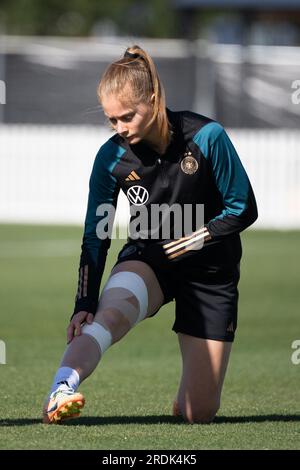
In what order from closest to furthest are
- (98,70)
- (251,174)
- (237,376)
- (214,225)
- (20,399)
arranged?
(214,225)
(20,399)
(237,376)
(251,174)
(98,70)

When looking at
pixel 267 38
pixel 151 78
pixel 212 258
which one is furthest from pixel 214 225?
pixel 267 38

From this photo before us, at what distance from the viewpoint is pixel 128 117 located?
5.83m

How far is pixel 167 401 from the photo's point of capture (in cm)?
748

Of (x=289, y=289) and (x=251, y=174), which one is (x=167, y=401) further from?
(x=251, y=174)

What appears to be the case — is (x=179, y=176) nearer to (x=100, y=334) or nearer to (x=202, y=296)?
(x=202, y=296)

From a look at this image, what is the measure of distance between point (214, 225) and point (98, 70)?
19096mm

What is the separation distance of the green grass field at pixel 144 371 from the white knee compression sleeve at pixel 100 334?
0.42 meters

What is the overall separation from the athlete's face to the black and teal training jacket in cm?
33

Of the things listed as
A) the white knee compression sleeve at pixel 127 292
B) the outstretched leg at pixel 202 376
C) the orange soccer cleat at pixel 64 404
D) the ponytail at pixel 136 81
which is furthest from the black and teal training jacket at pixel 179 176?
the orange soccer cleat at pixel 64 404

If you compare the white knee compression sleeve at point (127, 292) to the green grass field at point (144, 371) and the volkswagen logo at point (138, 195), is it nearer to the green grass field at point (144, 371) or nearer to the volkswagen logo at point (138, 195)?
the volkswagen logo at point (138, 195)

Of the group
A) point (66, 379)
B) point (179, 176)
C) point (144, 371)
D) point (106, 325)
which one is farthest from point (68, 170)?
point (66, 379)

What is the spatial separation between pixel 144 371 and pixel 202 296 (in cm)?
277

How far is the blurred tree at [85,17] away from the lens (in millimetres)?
46625

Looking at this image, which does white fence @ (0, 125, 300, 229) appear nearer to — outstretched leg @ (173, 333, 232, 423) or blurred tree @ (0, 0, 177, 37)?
outstretched leg @ (173, 333, 232, 423)
